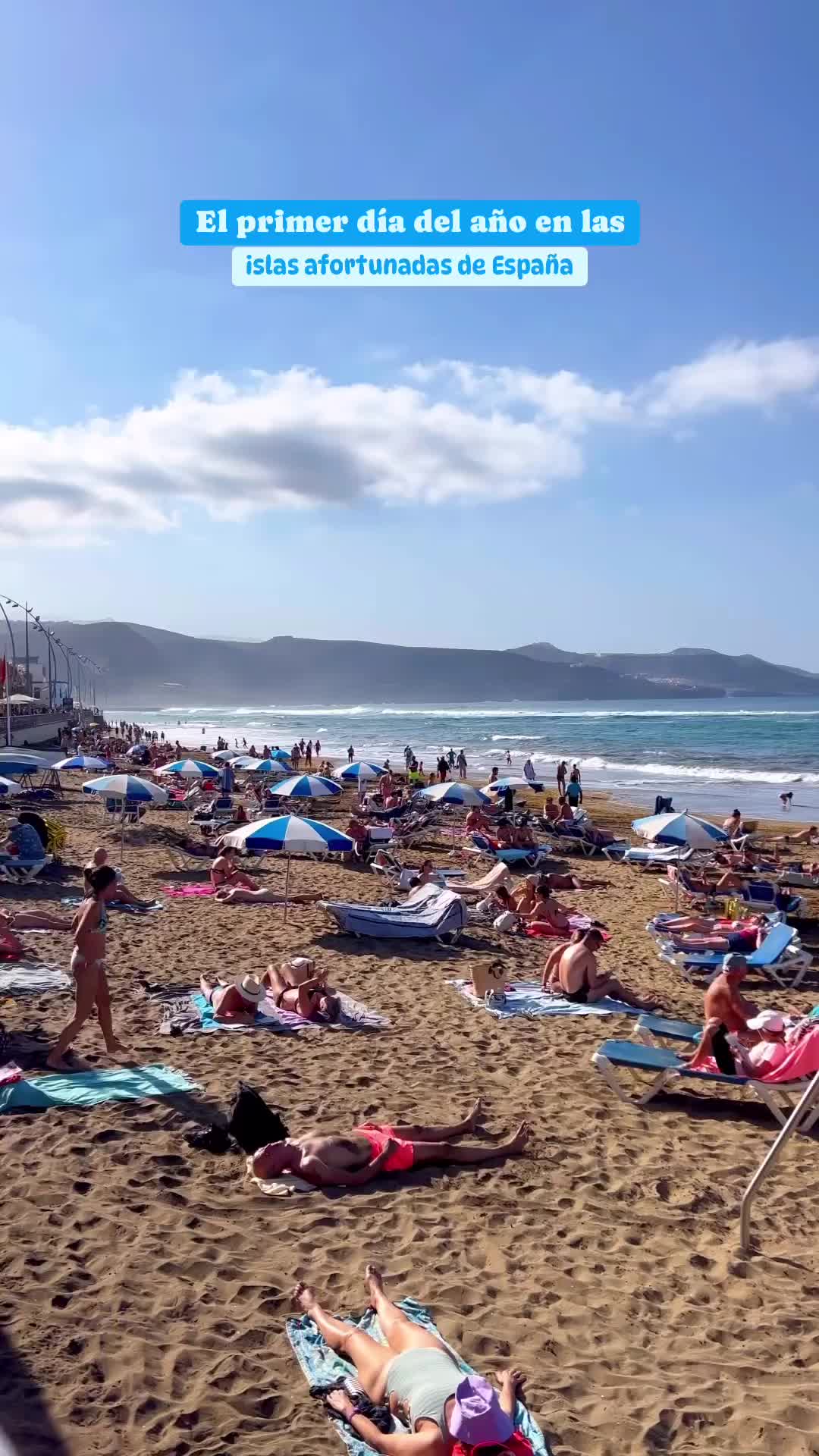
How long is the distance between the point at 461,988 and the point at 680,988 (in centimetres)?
215

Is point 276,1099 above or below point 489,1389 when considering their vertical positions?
below

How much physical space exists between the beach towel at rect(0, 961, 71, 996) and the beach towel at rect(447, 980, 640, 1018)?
324 centimetres

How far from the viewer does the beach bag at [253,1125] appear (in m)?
4.61

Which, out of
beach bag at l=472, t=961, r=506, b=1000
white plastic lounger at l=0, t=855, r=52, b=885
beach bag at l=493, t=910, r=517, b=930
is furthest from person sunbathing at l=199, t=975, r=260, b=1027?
white plastic lounger at l=0, t=855, r=52, b=885

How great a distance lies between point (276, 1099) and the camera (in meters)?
5.40

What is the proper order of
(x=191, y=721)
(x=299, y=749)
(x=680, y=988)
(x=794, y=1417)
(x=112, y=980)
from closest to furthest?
(x=794, y=1417), (x=112, y=980), (x=680, y=988), (x=299, y=749), (x=191, y=721)

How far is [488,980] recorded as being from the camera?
7.62 m

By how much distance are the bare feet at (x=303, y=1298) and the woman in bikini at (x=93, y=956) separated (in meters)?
2.66

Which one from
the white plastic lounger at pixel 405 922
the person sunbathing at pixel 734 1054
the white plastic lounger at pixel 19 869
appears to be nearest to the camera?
the person sunbathing at pixel 734 1054

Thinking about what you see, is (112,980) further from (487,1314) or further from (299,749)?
(299,749)

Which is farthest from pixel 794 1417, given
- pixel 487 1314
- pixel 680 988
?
pixel 680 988

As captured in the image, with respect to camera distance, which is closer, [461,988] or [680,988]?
[461,988]

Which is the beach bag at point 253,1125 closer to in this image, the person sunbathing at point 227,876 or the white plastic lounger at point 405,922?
the white plastic lounger at point 405,922

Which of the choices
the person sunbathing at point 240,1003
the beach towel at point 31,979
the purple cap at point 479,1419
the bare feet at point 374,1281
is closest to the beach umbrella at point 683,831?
the person sunbathing at point 240,1003
